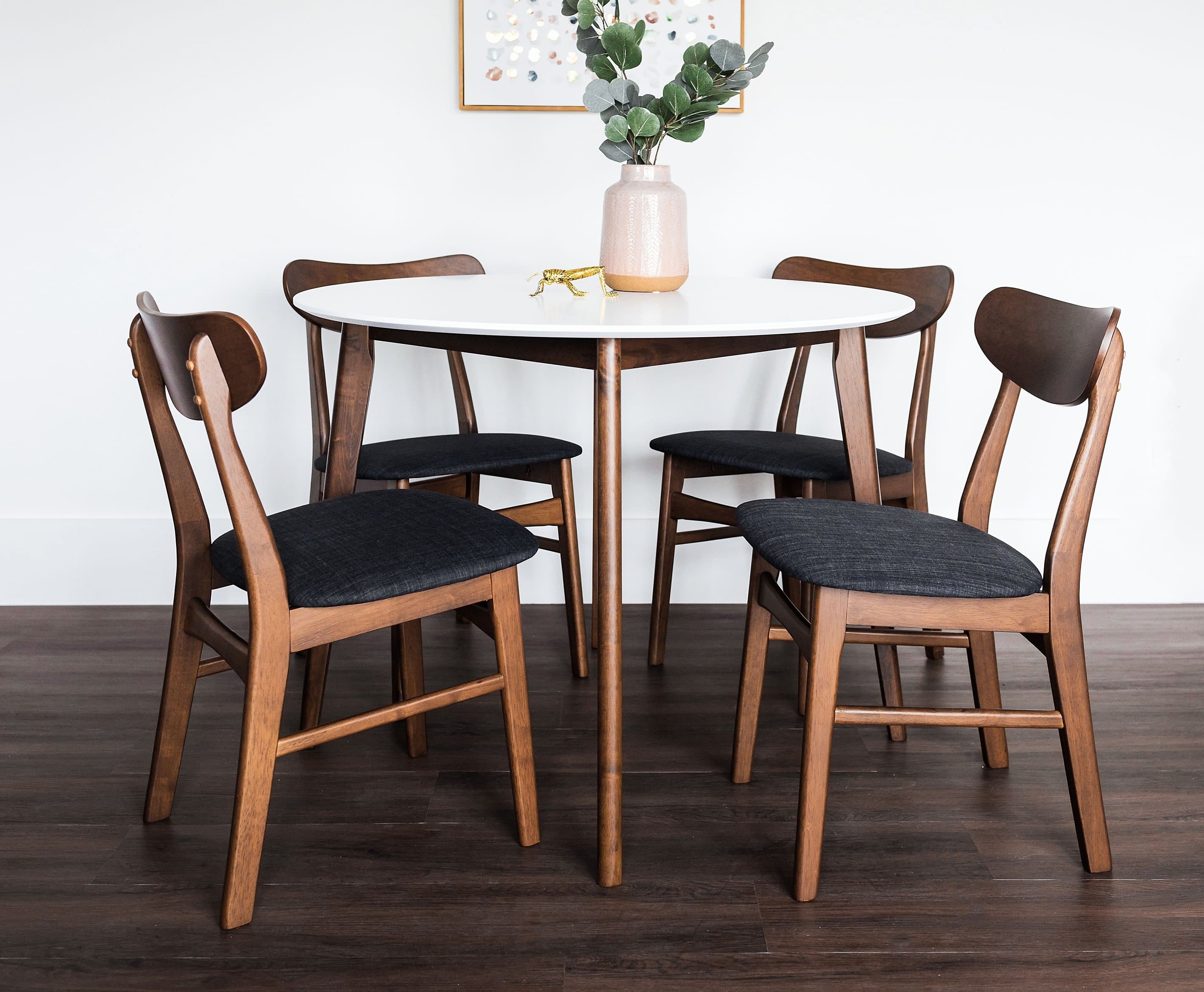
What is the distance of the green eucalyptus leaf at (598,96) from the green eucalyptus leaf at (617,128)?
0.03m

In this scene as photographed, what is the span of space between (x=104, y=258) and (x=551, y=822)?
198cm

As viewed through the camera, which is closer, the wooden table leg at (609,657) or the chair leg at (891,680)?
the wooden table leg at (609,657)

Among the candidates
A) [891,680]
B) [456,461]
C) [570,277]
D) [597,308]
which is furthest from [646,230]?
[891,680]

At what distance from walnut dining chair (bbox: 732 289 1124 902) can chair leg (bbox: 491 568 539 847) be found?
389 millimetres

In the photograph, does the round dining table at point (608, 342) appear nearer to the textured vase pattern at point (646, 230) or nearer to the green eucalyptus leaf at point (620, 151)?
the textured vase pattern at point (646, 230)

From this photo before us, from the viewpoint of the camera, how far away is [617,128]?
1.81 meters

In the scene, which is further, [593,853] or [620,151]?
[620,151]

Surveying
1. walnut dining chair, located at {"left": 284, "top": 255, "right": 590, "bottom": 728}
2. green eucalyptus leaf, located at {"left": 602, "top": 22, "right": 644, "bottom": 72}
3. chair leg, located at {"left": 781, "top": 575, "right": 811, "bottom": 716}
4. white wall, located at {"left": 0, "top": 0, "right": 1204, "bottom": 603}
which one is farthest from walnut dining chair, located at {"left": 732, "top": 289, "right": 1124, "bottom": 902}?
white wall, located at {"left": 0, "top": 0, "right": 1204, "bottom": 603}

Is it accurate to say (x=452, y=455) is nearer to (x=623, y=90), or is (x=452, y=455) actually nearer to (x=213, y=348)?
(x=623, y=90)

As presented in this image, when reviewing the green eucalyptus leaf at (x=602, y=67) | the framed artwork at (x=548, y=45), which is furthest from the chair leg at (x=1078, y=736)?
the framed artwork at (x=548, y=45)

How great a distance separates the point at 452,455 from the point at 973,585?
1.17 metres

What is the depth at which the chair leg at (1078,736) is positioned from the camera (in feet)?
4.80

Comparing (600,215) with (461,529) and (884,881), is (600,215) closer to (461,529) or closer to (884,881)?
(461,529)

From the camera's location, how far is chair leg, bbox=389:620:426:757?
71.1 inches
